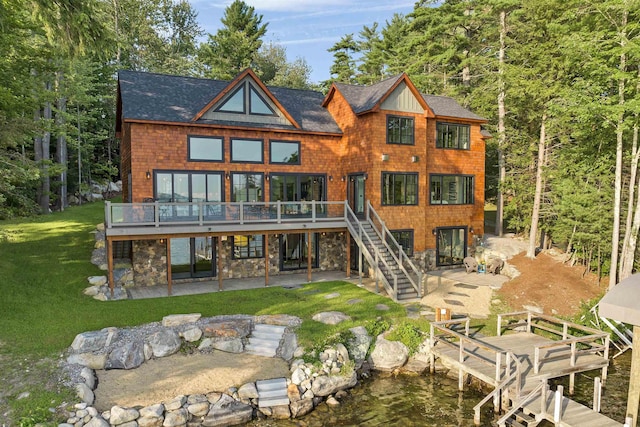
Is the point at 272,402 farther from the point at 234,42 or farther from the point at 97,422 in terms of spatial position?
the point at 234,42

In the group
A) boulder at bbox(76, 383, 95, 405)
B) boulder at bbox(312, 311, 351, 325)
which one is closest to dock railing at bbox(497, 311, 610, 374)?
boulder at bbox(312, 311, 351, 325)

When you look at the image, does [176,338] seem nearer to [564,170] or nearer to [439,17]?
[564,170]

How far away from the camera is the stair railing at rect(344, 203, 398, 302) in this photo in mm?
16344

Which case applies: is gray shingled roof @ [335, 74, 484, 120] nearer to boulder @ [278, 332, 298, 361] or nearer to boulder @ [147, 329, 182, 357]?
boulder @ [278, 332, 298, 361]

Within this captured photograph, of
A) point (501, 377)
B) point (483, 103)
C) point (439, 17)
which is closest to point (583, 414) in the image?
point (501, 377)

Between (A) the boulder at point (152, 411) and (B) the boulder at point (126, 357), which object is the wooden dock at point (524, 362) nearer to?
(A) the boulder at point (152, 411)

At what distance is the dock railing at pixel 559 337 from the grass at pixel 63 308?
402 centimetres

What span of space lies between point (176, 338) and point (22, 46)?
13401 mm

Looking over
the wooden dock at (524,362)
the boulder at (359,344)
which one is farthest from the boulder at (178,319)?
the wooden dock at (524,362)

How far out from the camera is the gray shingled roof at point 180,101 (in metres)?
17.7

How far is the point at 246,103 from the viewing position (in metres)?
19.3

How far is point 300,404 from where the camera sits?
1041 cm

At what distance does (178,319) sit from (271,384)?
4159mm

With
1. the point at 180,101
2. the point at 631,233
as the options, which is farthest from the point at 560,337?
the point at 180,101
